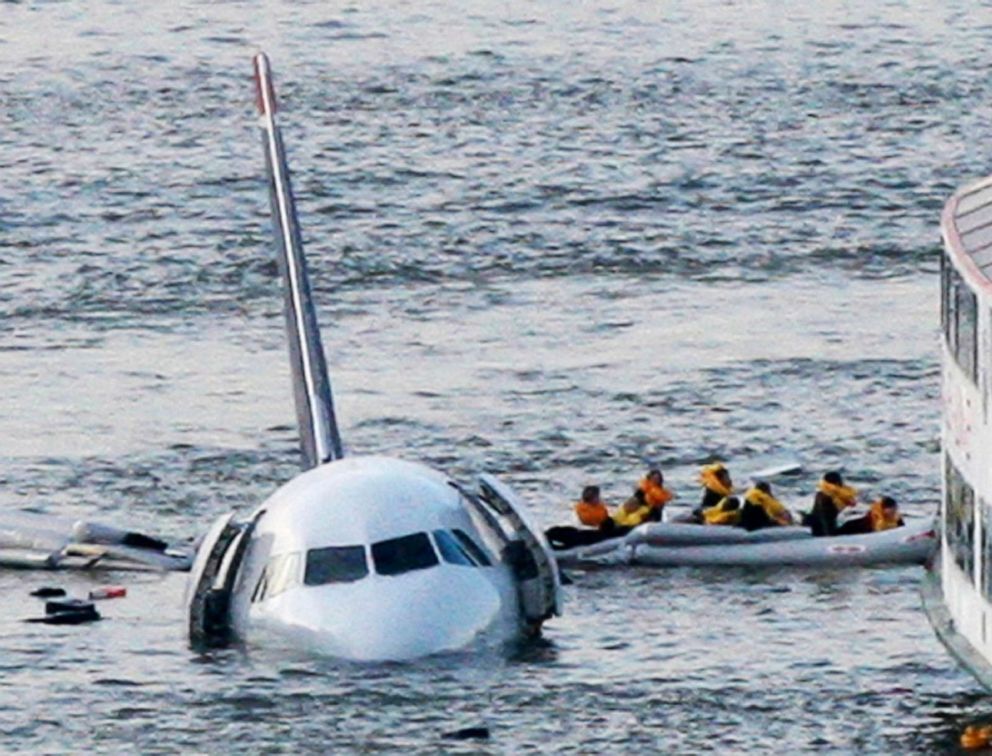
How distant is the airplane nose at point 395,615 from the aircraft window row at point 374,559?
0.17 m

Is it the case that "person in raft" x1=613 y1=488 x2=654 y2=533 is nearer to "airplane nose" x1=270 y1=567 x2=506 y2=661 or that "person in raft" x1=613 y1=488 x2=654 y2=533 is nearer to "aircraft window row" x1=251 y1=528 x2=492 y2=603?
"aircraft window row" x1=251 y1=528 x2=492 y2=603

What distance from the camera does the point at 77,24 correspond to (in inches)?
5773

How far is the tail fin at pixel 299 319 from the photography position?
240 ft

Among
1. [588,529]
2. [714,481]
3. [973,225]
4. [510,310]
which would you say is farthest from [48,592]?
[510,310]

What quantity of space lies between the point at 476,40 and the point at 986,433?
89.2 metres

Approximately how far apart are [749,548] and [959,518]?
18556mm

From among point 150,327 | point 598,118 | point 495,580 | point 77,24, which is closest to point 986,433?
point 495,580

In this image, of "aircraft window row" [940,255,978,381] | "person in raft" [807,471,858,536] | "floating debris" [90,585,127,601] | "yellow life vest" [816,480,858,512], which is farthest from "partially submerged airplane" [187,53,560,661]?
"aircraft window row" [940,255,978,381]

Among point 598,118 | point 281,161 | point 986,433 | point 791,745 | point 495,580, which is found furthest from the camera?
point 598,118

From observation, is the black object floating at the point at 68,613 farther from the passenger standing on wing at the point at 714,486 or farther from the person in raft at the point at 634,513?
the passenger standing on wing at the point at 714,486

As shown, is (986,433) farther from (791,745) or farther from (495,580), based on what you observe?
(495,580)

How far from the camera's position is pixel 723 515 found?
75.1 meters

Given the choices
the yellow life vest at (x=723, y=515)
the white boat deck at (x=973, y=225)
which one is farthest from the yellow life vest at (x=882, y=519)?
the white boat deck at (x=973, y=225)

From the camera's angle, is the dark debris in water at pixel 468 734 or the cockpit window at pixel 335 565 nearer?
the dark debris in water at pixel 468 734
